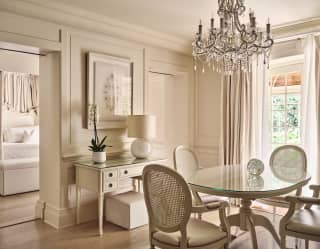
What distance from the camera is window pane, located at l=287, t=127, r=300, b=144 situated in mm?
4186

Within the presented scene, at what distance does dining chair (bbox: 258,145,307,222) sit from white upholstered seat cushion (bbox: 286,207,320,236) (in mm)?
434

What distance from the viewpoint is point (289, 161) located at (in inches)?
133

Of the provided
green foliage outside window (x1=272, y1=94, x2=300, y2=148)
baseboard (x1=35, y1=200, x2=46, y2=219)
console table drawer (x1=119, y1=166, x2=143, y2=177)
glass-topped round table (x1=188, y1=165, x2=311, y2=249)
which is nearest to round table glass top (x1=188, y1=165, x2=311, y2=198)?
glass-topped round table (x1=188, y1=165, x2=311, y2=249)

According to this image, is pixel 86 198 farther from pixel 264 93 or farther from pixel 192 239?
pixel 264 93

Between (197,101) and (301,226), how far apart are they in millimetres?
3065

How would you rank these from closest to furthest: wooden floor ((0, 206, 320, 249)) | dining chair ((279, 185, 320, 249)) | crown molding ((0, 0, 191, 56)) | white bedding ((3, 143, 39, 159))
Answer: dining chair ((279, 185, 320, 249)) < wooden floor ((0, 206, 320, 249)) < crown molding ((0, 0, 191, 56)) < white bedding ((3, 143, 39, 159))

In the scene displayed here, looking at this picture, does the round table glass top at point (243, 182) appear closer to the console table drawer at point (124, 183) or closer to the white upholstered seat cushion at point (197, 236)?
the white upholstered seat cushion at point (197, 236)

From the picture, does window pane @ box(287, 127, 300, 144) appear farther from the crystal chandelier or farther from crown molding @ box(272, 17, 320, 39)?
the crystal chandelier

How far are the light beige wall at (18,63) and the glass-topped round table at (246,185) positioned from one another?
14.8 feet

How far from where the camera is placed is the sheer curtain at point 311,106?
12.1 ft

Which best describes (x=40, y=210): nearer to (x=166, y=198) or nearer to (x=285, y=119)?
(x=166, y=198)

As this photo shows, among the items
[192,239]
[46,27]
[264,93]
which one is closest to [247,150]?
[264,93]

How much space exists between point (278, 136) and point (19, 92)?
18.4ft

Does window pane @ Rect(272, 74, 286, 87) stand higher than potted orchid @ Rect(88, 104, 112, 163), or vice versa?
window pane @ Rect(272, 74, 286, 87)
